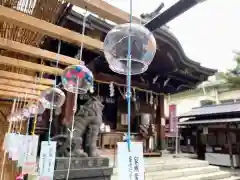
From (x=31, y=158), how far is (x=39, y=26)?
84.6 inches

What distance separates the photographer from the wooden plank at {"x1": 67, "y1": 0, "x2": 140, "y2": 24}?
5.49 ft

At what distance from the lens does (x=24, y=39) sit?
3.18 metres

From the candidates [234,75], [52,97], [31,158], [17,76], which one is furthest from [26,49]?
[234,75]

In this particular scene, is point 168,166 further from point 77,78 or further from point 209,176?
point 77,78

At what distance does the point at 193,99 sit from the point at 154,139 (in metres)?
12.2

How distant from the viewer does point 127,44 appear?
152 cm

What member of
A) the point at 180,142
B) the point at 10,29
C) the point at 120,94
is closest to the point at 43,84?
the point at 10,29

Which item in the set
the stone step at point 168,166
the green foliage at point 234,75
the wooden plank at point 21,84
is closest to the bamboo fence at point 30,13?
the wooden plank at point 21,84

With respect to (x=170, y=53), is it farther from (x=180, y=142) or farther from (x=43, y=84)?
(x=180, y=142)

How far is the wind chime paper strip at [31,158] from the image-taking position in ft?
9.94

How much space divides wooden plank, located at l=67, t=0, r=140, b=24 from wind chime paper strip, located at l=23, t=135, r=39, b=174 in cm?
242

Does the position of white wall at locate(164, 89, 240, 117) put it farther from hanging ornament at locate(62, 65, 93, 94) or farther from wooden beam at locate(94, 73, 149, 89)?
hanging ornament at locate(62, 65, 93, 94)

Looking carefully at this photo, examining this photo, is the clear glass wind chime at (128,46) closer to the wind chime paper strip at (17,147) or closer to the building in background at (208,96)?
the wind chime paper strip at (17,147)

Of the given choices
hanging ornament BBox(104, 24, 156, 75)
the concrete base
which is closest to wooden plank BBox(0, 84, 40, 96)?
the concrete base
